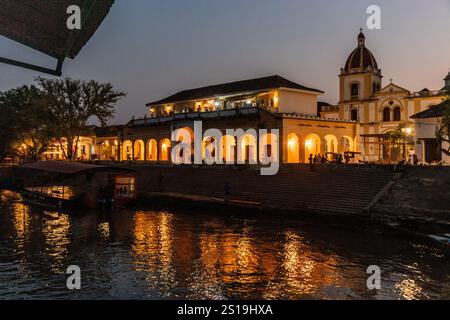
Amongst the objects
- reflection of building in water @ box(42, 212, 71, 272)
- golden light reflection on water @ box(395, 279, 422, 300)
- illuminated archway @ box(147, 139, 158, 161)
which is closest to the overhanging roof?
golden light reflection on water @ box(395, 279, 422, 300)

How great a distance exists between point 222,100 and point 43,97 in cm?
2324

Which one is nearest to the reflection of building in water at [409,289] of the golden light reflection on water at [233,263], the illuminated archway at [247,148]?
the golden light reflection on water at [233,263]

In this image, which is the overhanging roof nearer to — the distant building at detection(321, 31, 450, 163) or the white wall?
the white wall

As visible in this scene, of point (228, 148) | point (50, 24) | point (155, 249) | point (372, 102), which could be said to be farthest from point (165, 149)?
point (50, 24)

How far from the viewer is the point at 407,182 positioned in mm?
30203

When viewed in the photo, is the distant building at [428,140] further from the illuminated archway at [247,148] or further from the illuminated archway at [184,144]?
the illuminated archway at [184,144]

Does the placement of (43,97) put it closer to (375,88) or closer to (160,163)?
(160,163)

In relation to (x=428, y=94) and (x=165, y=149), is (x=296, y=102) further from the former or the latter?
(x=165, y=149)

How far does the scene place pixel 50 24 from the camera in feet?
17.2

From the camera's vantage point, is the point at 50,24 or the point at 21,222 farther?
the point at 21,222

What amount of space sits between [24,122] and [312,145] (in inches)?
1617

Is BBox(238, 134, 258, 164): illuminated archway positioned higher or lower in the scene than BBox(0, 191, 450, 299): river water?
higher

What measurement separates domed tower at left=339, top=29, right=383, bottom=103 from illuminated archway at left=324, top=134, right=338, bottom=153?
15.5 m

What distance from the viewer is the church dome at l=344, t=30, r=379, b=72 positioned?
6356cm
